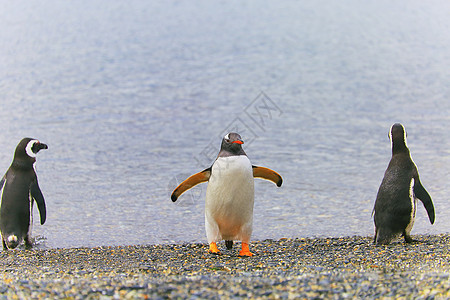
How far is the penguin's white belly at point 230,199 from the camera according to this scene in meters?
5.45

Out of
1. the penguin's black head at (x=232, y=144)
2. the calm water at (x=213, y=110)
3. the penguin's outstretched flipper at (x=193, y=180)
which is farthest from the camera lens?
the calm water at (x=213, y=110)

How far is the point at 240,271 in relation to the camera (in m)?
4.57

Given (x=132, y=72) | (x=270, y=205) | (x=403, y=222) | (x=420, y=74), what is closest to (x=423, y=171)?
(x=270, y=205)

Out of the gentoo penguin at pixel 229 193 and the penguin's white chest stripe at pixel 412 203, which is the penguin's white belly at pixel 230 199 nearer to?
the gentoo penguin at pixel 229 193

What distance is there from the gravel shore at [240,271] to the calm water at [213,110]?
1.23m

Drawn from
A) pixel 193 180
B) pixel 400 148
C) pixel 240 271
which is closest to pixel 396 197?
pixel 400 148

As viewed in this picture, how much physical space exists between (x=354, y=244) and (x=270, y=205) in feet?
8.44

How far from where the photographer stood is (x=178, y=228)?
7582 millimetres

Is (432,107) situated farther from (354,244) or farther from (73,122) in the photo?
(354,244)

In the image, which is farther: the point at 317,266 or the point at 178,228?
the point at 178,228

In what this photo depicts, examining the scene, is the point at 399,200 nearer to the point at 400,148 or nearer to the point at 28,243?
the point at 400,148

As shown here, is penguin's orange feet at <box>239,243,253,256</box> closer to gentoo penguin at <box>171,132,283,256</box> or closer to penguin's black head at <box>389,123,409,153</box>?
gentoo penguin at <box>171,132,283,256</box>

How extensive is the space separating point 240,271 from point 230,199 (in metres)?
1.04

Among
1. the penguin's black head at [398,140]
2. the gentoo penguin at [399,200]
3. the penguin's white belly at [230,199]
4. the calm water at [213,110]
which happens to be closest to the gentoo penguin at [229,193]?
the penguin's white belly at [230,199]
